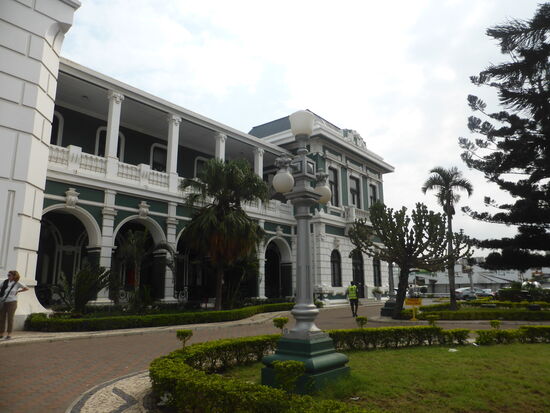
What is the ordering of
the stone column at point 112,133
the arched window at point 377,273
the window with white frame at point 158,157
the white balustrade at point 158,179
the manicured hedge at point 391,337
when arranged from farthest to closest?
the arched window at point 377,273, the window with white frame at point 158,157, the white balustrade at point 158,179, the stone column at point 112,133, the manicured hedge at point 391,337

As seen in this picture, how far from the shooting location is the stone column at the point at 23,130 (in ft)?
35.6

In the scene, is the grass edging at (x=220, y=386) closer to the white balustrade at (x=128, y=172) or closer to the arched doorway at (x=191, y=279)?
the white balustrade at (x=128, y=172)

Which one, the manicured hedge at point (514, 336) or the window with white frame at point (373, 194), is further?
the window with white frame at point (373, 194)

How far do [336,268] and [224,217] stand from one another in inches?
512

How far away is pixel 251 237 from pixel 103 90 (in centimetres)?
901

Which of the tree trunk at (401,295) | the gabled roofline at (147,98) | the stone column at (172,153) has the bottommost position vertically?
the tree trunk at (401,295)

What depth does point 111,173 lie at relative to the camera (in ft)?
53.6

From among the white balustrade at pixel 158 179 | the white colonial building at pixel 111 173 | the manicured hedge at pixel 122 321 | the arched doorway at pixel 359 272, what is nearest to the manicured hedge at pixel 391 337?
the manicured hedge at pixel 122 321

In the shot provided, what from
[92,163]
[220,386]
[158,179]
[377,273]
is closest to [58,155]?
[92,163]

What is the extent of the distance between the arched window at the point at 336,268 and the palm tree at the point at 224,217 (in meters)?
10.7

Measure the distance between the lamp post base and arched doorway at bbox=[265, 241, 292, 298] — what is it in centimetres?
1836

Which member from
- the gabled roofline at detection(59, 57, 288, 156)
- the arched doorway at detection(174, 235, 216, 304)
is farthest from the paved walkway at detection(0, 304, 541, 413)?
the arched doorway at detection(174, 235, 216, 304)

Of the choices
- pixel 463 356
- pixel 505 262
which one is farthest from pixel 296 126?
pixel 505 262

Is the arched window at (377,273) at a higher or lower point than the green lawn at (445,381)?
higher
